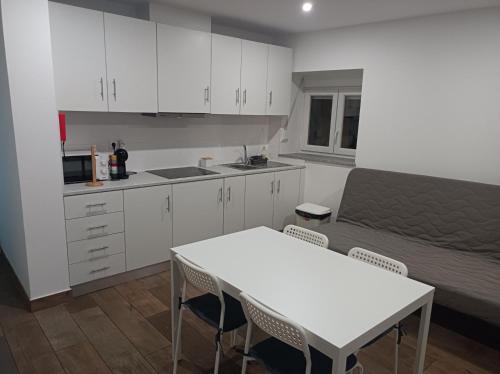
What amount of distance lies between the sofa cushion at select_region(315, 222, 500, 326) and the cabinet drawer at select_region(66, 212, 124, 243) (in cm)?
183

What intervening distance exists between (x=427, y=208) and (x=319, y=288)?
78.4 inches

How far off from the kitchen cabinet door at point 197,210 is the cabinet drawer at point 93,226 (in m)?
0.55

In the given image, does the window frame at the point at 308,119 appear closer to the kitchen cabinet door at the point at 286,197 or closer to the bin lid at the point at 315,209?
the kitchen cabinet door at the point at 286,197

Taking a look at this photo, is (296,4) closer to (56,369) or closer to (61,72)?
(61,72)

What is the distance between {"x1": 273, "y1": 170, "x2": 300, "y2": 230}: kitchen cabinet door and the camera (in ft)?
14.2

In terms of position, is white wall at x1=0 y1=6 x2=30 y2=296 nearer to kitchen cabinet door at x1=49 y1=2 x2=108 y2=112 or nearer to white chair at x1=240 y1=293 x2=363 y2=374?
kitchen cabinet door at x1=49 y1=2 x2=108 y2=112

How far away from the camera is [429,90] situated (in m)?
3.43

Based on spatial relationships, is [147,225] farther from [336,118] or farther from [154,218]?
[336,118]

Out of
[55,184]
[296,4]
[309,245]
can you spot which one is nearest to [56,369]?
[55,184]

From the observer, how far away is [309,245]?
2.33m

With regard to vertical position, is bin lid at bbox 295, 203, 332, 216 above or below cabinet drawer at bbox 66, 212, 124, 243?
below

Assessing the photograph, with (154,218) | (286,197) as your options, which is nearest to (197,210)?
(154,218)

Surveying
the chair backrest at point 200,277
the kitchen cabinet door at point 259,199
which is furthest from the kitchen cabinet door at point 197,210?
the chair backrest at point 200,277

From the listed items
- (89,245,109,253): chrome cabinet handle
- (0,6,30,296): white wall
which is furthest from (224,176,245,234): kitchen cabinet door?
(0,6,30,296): white wall
